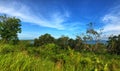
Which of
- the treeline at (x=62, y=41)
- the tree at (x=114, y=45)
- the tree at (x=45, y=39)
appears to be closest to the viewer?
the tree at (x=114, y=45)

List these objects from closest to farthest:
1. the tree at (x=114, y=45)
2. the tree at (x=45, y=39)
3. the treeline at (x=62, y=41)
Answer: the tree at (x=114, y=45), the treeline at (x=62, y=41), the tree at (x=45, y=39)

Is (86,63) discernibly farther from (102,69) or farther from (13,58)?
(13,58)

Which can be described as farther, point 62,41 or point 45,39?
point 45,39

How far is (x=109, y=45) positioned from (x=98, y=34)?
9.37 ft

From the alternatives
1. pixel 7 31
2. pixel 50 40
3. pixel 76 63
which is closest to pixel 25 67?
pixel 76 63

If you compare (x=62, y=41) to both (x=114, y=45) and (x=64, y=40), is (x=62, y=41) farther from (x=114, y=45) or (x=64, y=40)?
(x=114, y=45)

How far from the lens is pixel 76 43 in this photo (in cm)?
3809

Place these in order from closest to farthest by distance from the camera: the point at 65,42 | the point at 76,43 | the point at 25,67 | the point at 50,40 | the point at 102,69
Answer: the point at 25,67 → the point at 102,69 → the point at 76,43 → the point at 65,42 → the point at 50,40

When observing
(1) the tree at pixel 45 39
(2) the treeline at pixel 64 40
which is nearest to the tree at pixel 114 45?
(2) the treeline at pixel 64 40

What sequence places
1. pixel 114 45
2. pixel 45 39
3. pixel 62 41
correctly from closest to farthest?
pixel 114 45
pixel 62 41
pixel 45 39

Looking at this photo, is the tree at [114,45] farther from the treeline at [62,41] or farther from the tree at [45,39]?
the tree at [45,39]

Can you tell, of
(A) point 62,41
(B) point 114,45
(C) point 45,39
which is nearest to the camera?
(B) point 114,45

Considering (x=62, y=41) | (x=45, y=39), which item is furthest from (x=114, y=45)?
(x=45, y=39)

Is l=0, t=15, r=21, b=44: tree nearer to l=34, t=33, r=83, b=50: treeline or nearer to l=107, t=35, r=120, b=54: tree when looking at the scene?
l=34, t=33, r=83, b=50: treeline
